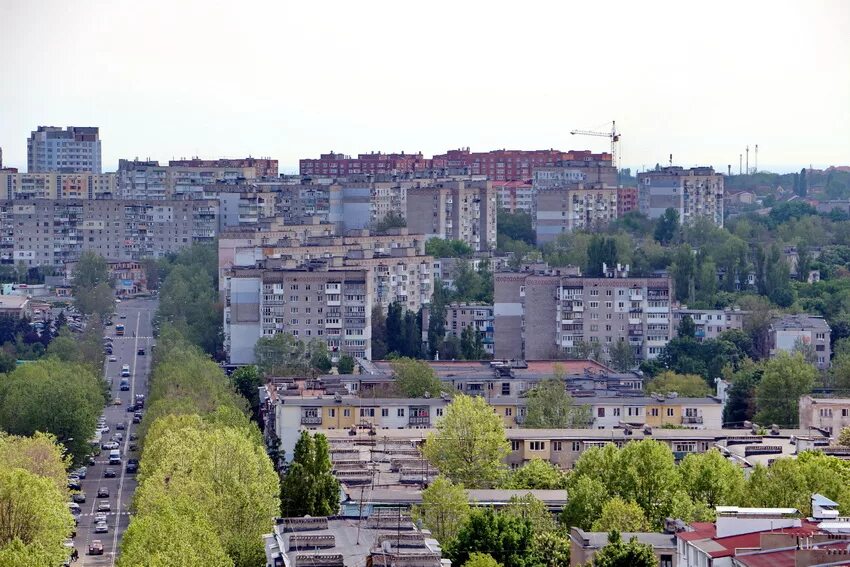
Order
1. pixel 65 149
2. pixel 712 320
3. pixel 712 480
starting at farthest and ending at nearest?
pixel 65 149 < pixel 712 320 < pixel 712 480

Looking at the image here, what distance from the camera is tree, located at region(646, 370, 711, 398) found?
44.4 m

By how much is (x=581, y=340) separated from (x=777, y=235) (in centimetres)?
2913

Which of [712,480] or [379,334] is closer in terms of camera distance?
[712,480]

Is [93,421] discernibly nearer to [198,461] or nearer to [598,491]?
[198,461]

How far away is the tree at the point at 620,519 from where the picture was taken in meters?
25.1

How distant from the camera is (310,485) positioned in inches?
1074

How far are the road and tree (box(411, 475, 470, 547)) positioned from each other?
16.3 ft

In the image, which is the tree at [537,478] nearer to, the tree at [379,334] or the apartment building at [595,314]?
the apartment building at [595,314]

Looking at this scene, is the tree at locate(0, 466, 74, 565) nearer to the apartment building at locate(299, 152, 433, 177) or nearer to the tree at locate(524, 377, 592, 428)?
the tree at locate(524, 377, 592, 428)

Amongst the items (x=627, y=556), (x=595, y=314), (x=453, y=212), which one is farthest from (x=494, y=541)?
(x=453, y=212)

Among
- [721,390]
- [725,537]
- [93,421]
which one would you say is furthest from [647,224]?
[725,537]

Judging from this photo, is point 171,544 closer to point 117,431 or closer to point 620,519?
point 620,519

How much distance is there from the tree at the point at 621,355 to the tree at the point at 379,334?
532 centimetres

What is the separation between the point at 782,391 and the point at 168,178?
50.4 m
